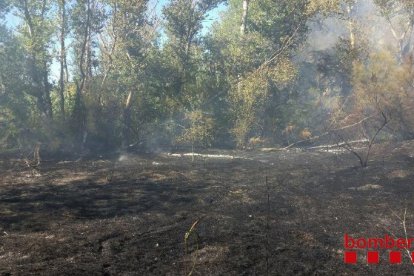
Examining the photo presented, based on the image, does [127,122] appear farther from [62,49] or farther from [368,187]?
[368,187]

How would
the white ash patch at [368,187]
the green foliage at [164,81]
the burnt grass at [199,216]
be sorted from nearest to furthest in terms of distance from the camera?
the burnt grass at [199,216] → the white ash patch at [368,187] → the green foliage at [164,81]

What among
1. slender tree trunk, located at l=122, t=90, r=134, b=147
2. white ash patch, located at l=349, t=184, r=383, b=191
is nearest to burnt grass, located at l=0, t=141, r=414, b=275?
white ash patch, located at l=349, t=184, r=383, b=191

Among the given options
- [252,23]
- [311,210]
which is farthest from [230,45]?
[311,210]

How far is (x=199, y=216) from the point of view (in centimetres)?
1095

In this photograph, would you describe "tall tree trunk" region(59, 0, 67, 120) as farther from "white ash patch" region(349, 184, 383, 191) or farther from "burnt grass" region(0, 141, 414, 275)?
"white ash patch" region(349, 184, 383, 191)

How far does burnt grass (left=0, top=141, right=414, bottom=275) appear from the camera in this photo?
307 inches

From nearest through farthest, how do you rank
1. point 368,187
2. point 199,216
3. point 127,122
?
point 199,216 < point 368,187 < point 127,122

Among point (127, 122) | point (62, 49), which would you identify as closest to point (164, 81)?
point (127, 122)

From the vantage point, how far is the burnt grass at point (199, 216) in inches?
307

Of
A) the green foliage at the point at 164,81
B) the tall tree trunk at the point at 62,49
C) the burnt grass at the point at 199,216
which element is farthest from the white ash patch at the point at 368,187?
the tall tree trunk at the point at 62,49

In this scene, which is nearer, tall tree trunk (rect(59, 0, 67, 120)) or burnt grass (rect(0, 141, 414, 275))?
burnt grass (rect(0, 141, 414, 275))

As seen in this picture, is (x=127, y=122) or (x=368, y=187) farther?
(x=127, y=122)

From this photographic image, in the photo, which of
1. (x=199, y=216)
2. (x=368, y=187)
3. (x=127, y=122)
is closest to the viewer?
(x=199, y=216)

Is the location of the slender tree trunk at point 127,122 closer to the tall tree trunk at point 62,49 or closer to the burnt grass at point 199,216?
the tall tree trunk at point 62,49
